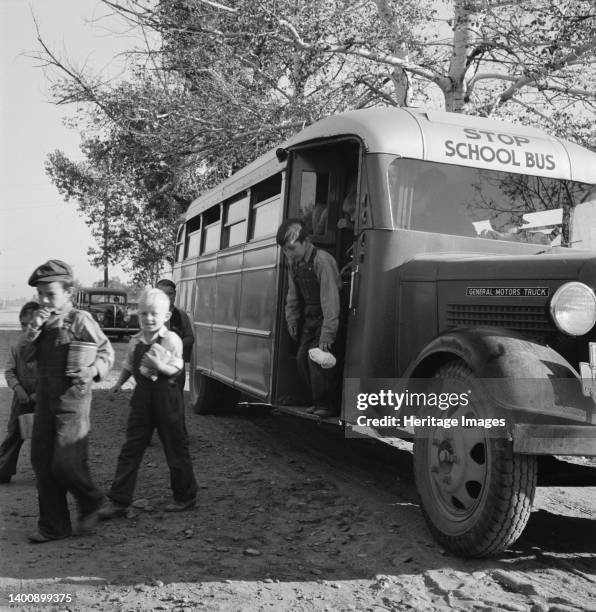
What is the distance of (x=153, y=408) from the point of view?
496 cm

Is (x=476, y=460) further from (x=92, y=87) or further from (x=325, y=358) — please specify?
(x=92, y=87)

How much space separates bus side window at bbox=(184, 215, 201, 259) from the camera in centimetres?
1007

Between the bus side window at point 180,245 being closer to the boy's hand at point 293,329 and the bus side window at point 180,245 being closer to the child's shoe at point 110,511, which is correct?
the boy's hand at point 293,329

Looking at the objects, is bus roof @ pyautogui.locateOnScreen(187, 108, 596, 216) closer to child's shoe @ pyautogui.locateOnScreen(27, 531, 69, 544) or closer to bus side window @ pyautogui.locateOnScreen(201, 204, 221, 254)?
child's shoe @ pyautogui.locateOnScreen(27, 531, 69, 544)

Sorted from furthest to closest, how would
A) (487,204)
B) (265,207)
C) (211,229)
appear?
(211,229), (265,207), (487,204)

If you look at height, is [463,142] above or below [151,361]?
above

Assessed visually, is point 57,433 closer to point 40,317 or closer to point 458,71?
point 40,317

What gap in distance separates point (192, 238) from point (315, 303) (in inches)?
200

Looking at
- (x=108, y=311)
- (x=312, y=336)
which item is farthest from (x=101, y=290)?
(x=312, y=336)

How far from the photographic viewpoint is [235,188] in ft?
26.1

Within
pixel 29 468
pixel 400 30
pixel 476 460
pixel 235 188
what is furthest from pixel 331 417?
pixel 400 30

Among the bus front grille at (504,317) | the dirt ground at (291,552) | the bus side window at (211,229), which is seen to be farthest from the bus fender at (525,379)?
the bus side window at (211,229)

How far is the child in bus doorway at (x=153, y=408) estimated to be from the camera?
4.86 m

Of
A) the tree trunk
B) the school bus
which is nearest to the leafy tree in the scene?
the tree trunk
